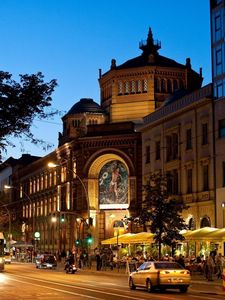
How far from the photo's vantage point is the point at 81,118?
91.4m

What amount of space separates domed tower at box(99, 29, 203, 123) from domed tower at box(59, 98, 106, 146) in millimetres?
1804

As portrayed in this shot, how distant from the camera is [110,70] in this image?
88062 mm

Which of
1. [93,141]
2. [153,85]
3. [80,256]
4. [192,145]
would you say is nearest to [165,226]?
[192,145]

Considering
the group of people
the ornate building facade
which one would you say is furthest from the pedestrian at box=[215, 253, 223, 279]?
the ornate building facade

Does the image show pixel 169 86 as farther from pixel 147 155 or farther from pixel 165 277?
pixel 165 277

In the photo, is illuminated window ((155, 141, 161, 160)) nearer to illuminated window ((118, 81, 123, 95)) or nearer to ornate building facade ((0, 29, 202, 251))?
ornate building facade ((0, 29, 202, 251))

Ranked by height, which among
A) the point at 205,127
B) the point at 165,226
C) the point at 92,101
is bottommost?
the point at 165,226

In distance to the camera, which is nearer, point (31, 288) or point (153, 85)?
point (31, 288)

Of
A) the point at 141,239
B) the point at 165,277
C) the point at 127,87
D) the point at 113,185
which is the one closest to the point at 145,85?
the point at 127,87

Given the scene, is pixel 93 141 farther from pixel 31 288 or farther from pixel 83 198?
pixel 31 288

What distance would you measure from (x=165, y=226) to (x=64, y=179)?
4030 centimetres

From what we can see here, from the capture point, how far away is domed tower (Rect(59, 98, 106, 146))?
87.1m

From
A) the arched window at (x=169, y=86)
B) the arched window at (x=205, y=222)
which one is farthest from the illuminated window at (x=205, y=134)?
the arched window at (x=169, y=86)

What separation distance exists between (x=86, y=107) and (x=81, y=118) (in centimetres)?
173
